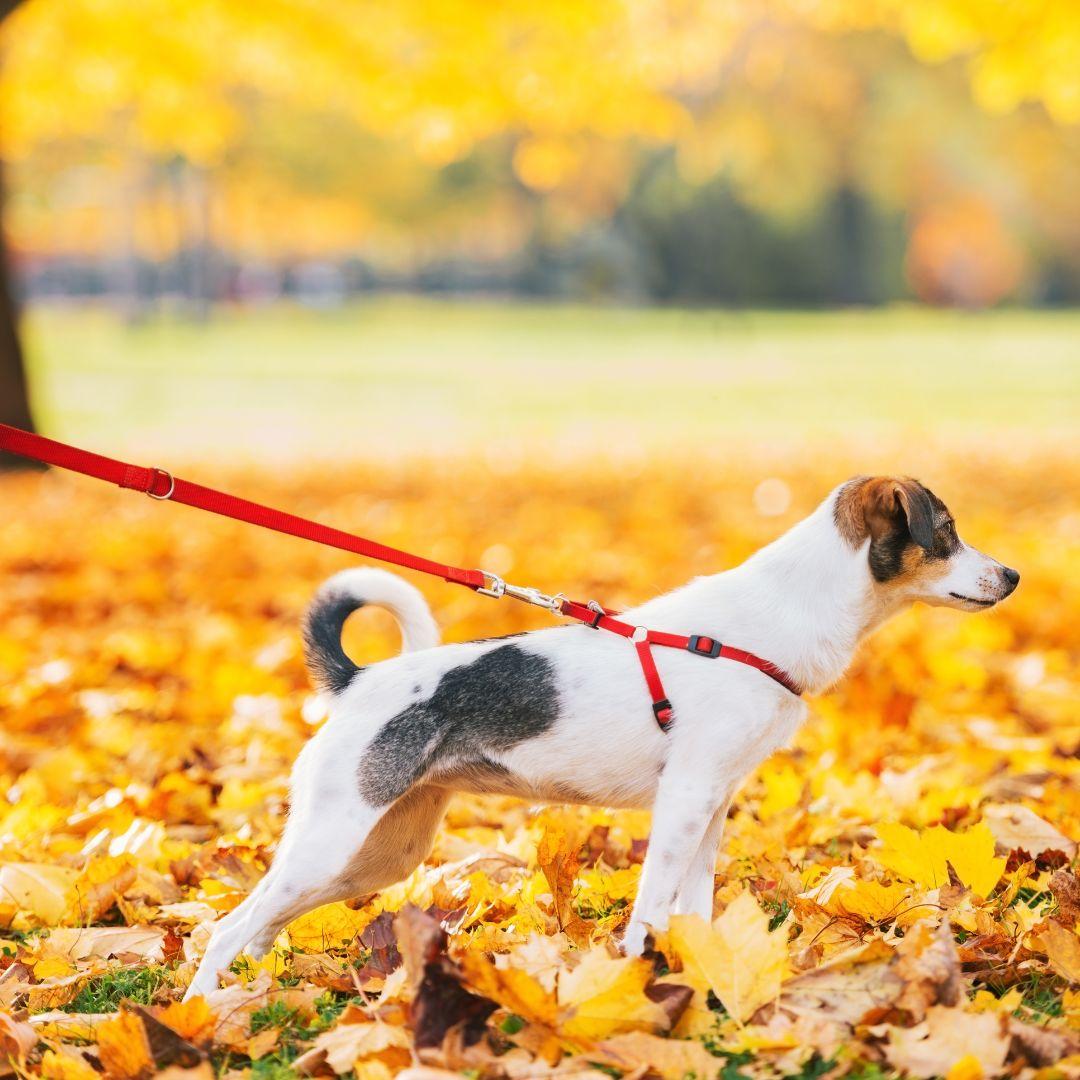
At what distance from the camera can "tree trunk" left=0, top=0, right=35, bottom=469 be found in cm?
1297

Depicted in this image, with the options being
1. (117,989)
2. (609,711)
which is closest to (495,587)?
(609,711)

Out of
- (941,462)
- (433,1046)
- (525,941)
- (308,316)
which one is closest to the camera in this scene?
(433,1046)

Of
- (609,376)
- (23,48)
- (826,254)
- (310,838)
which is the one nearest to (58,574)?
(310,838)

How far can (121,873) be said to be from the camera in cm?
390

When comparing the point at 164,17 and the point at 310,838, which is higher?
the point at 164,17

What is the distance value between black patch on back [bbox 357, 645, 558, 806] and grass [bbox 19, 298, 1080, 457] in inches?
486

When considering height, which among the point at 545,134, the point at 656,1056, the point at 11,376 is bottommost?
the point at 545,134

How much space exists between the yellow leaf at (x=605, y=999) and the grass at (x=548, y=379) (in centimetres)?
1304

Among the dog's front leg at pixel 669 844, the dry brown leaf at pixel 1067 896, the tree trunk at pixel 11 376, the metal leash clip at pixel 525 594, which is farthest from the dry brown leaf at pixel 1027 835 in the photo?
the tree trunk at pixel 11 376

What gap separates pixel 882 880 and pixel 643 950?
807 millimetres

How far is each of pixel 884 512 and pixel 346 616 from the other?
134 cm

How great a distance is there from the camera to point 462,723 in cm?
333

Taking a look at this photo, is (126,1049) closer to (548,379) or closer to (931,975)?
(931,975)

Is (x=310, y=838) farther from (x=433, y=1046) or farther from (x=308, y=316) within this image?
(x=308, y=316)
